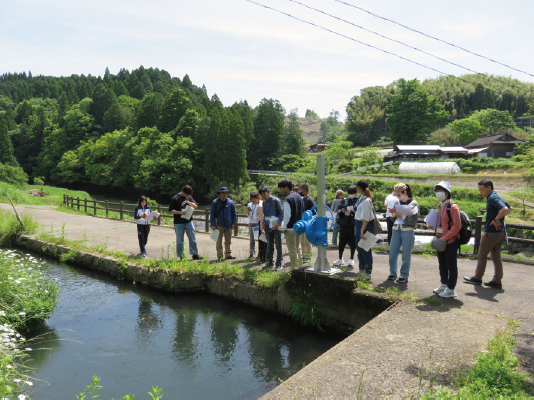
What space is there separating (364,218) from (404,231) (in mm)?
696

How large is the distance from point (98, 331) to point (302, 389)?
13.9 ft

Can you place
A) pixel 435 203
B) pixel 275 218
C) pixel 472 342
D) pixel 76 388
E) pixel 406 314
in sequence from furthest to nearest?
pixel 435 203, pixel 275 218, pixel 406 314, pixel 76 388, pixel 472 342

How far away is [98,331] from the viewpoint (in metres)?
6.06

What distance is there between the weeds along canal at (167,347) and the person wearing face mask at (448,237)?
1875 millimetres

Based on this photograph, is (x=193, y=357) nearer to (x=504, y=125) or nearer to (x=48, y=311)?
(x=48, y=311)

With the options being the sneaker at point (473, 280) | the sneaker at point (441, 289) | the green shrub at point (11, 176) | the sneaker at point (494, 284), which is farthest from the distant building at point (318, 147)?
the sneaker at point (441, 289)

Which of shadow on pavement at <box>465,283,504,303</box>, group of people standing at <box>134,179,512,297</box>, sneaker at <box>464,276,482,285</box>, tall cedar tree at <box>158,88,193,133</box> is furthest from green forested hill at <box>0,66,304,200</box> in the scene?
shadow on pavement at <box>465,283,504,303</box>

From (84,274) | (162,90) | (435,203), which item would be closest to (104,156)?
(162,90)

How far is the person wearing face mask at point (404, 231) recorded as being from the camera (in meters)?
5.83

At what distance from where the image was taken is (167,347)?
5.53m

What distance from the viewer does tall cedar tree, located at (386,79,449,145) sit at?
2948 inches

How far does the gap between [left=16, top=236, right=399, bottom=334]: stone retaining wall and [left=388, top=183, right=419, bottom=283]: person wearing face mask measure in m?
0.98

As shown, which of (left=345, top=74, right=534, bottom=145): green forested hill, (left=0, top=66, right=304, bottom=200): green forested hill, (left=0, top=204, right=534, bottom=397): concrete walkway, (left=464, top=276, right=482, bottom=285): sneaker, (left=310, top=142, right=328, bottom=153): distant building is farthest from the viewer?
(left=310, top=142, right=328, bottom=153): distant building

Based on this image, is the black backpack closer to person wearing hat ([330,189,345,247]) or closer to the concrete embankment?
the concrete embankment
